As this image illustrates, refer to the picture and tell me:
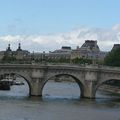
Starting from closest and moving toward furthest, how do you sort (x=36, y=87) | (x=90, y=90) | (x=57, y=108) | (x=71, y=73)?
(x=57, y=108)
(x=36, y=87)
(x=90, y=90)
(x=71, y=73)

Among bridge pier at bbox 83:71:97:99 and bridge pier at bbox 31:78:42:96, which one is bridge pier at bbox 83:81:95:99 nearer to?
bridge pier at bbox 83:71:97:99

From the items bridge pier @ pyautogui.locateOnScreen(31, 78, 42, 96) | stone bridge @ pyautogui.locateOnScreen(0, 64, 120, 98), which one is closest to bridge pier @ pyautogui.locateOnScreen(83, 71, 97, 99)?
stone bridge @ pyautogui.locateOnScreen(0, 64, 120, 98)

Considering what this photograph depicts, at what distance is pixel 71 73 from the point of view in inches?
3206

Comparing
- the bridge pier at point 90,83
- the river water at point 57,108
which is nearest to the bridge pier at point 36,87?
the river water at point 57,108

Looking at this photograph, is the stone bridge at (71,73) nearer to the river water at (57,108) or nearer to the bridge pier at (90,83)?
the bridge pier at (90,83)

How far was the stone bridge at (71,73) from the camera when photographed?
7988 cm

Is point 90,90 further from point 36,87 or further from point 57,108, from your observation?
point 57,108

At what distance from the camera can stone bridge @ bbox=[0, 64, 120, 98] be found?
79875 mm

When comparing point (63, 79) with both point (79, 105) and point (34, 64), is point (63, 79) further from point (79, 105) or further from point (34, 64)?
point (79, 105)

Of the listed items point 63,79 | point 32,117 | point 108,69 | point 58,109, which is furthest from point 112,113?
point 63,79

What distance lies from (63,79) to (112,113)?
316ft

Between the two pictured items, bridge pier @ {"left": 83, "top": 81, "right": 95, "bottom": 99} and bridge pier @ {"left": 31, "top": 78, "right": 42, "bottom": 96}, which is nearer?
bridge pier @ {"left": 31, "top": 78, "right": 42, "bottom": 96}

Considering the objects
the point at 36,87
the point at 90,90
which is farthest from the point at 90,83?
the point at 36,87

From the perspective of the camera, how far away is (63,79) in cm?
15962
